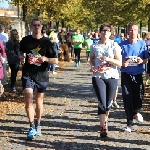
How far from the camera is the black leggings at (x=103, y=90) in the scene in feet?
23.4

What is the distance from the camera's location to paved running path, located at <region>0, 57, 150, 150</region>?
6.69 m

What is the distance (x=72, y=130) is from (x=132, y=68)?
1.58m

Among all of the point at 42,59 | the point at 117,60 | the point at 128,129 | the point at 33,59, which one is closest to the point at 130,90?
the point at 128,129

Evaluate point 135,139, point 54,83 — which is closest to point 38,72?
point 135,139

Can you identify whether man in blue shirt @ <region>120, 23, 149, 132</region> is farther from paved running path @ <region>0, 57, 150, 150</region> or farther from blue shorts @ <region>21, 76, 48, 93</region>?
blue shorts @ <region>21, 76, 48, 93</region>

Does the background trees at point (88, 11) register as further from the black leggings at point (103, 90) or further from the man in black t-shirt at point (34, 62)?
the black leggings at point (103, 90)

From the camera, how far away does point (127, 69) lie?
7.57 meters

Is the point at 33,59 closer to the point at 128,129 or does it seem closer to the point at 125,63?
the point at 125,63

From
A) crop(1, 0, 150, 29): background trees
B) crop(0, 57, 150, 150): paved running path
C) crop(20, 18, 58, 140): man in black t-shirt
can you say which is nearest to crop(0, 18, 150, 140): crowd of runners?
crop(20, 18, 58, 140): man in black t-shirt

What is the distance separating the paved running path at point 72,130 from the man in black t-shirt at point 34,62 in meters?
0.39

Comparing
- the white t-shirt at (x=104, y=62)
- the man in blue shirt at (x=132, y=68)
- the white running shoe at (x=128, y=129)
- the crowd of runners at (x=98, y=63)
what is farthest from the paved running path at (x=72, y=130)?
the white t-shirt at (x=104, y=62)

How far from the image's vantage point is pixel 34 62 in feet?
23.1

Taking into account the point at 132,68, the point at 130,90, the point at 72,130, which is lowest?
the point at 72,130

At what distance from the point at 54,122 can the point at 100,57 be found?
2027 millimetres
